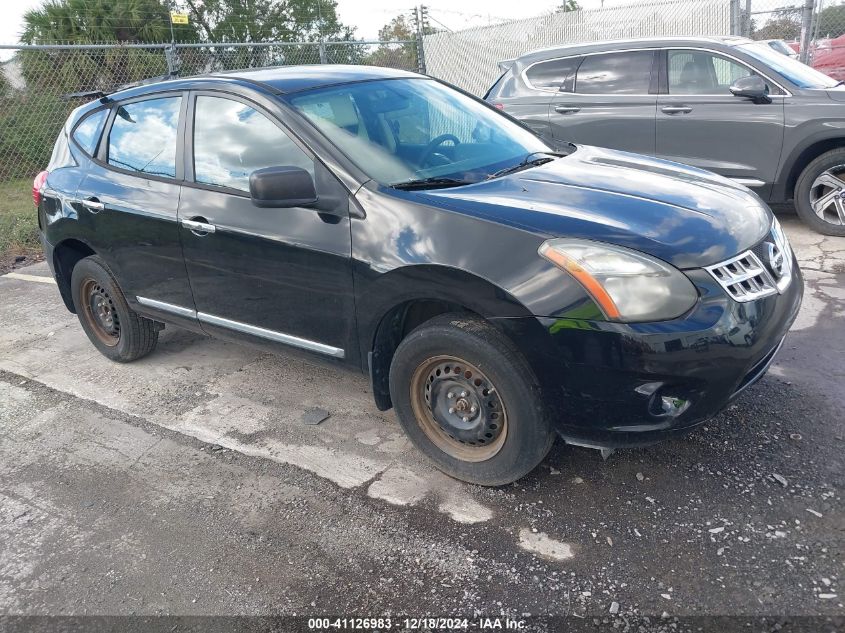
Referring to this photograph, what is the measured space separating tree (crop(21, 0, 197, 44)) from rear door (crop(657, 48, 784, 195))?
1023 centimetres

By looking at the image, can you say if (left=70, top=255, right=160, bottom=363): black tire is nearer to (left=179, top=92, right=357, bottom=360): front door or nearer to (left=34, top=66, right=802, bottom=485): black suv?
(left=34, top=66, right=802, bottom=485): black suv

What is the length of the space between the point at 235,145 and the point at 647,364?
2284 millimetres

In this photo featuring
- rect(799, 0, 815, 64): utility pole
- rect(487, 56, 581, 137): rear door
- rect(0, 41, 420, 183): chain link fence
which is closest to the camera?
rect(487, 56, 581, 137): rear door

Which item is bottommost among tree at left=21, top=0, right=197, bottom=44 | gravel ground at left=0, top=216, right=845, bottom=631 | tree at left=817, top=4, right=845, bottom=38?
gravel ground at left=0, top=216, right=845, bottom=631

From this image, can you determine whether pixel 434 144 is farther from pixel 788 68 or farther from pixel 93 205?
pixel 788 68

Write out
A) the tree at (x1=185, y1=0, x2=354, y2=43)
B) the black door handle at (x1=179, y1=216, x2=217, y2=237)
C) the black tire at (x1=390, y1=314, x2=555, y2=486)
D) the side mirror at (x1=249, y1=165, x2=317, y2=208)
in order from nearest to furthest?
the black tire at (x1=390, y1=314, x2=555, y2=486), the side mirror at (x1=249, y1=165, x2=317, y2=208), the black door handle at (x1=179, y1=216, x2=217, y2=237), the tree at (x1=185, y1=0, x2=354, y2=43)

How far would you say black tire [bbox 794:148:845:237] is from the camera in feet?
19.6

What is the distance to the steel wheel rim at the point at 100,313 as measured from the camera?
15.4 feet

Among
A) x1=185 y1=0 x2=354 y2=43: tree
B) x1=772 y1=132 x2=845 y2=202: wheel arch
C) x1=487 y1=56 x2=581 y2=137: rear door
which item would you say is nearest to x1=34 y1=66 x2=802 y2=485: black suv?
x1=772 y1=132 x2=845 y2=202: wheel arch

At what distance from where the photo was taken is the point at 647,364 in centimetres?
251

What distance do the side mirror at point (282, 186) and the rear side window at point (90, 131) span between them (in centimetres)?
195

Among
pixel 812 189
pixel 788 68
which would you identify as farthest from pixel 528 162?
pixel 788 68

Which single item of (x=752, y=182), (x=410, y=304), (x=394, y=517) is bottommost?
(x=394, y=517)

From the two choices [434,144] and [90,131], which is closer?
[434,144]
